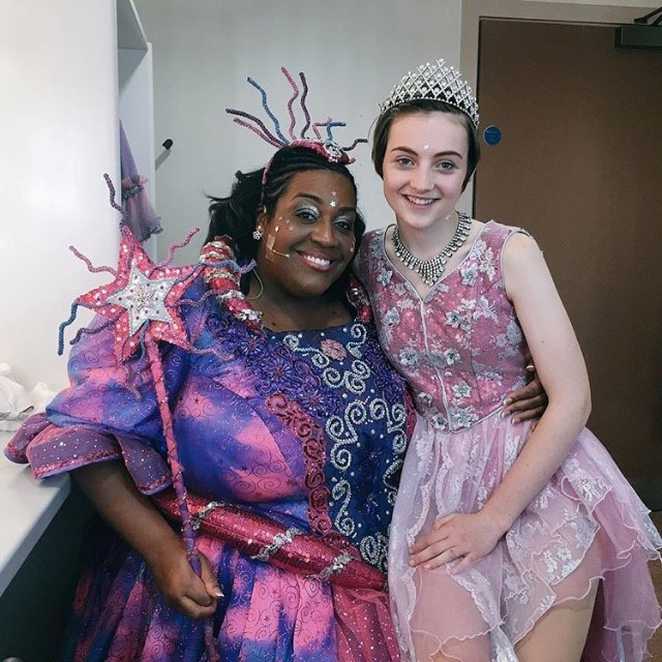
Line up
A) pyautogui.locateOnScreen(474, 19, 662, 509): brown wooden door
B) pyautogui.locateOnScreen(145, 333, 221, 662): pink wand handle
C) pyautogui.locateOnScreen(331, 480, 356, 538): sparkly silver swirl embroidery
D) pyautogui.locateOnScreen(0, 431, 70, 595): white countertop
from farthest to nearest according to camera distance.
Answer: pyautogui.locateOnScreen(474, 19, 662, 509): brown wooden door < pyautogui.locateOnScreen(331, 480, 356, 538): sparkly silver swirl embroidery < pyautogui.locateOnScreen(145, 333, 221, 662): pink wand handle < pyautogui.locateOnScreen(0, 431, 70, 595): white countertop

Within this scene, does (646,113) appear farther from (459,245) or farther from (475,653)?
(475,653)

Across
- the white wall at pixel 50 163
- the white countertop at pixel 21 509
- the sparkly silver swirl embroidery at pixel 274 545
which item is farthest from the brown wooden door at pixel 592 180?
the white countertop at pixel 21 509

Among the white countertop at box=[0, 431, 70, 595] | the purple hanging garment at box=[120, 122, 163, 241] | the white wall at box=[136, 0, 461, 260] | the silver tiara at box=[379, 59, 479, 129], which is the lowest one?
the white countertop at box=[0, 431, 70, 595]

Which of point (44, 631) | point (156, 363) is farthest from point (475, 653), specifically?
point (44, 631)

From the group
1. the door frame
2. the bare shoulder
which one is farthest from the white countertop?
the door frame

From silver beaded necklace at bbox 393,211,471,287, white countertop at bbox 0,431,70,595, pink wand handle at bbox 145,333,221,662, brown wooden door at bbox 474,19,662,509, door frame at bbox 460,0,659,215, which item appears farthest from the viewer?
brown wooden door at bbox 474,19,662,509

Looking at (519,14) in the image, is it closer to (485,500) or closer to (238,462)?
(485,500)

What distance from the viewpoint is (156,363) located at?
97cm

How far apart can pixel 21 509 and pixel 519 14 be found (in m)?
2.49

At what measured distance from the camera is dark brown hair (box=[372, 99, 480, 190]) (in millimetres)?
1116

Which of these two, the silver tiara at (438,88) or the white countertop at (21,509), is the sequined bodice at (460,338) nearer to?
the silver tiara at (438,88)

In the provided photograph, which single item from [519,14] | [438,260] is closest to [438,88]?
[438,260]

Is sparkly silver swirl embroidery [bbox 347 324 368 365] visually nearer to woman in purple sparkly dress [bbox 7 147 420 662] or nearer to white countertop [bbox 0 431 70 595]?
woman in purple sparkly dress [bbox 7 147 420 662]

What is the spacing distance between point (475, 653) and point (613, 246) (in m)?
2.24
